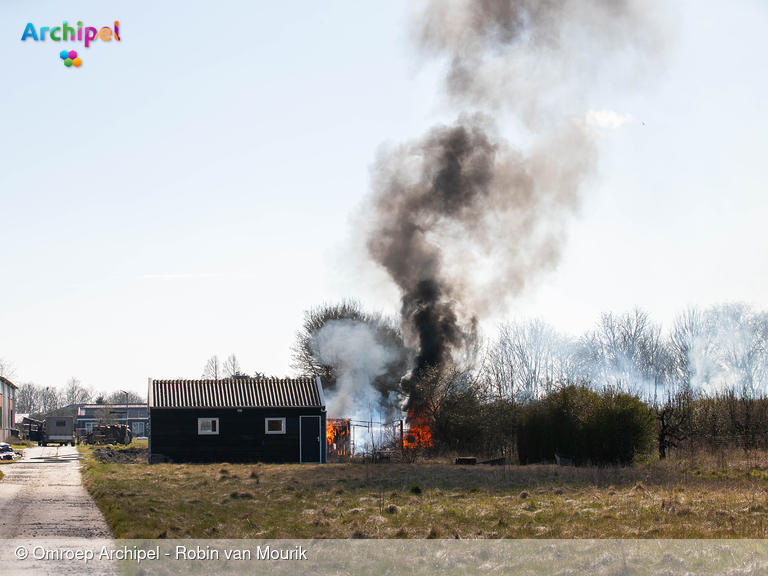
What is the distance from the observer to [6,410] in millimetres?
66625

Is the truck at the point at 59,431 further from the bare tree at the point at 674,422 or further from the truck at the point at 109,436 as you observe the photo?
the bare tree at the point at 674,422

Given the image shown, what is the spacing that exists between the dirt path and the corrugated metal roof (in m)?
8.48

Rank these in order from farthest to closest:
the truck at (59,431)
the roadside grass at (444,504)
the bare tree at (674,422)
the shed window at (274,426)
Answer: the truck at (59,431)
the shed window at (274,426)
the bare tree at (674,422)
the roadside grass at (444,504)

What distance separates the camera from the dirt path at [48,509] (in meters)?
11.2

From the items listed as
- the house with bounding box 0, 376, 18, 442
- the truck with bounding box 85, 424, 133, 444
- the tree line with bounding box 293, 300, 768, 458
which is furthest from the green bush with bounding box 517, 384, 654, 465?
the house with bounding box 0, 376, 18, 442

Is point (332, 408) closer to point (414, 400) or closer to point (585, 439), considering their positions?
point (414, 400)

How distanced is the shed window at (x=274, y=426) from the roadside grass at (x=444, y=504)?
321 inches

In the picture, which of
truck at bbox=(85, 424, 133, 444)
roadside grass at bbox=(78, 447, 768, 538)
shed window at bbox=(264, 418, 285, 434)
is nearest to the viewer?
roadside grass at bbox=(78, 447, 768, 538)

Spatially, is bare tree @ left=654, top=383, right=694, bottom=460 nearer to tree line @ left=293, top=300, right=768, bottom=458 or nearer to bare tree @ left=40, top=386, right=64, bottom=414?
tree line @ left=293, top=300, right=768, bottom=458

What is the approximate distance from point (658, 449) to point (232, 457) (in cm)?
1858

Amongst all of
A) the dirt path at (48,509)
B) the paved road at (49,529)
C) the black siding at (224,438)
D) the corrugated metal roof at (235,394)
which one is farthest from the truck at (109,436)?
the paved road at (49,529)

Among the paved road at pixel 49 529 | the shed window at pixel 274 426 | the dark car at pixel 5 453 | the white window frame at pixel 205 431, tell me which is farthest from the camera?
the dark car at pixel 5 453

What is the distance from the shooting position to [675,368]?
5181 centimetres

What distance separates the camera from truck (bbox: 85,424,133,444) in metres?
60.6
